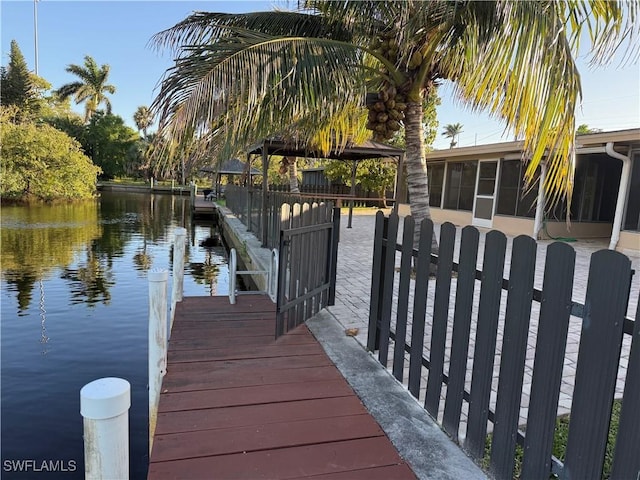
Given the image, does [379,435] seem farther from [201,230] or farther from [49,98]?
[49,98]

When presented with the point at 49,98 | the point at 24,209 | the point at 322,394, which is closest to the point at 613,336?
the point at 322,394

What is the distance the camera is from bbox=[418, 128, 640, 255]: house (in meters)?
9.26

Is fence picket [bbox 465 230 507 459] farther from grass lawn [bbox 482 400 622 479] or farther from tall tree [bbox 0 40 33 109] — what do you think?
tall tree [bbox 0 40 33 109]

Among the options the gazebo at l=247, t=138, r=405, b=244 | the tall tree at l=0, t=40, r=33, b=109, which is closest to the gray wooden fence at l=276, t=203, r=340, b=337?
the gazebo at l=247, t=138, r=405, b=244

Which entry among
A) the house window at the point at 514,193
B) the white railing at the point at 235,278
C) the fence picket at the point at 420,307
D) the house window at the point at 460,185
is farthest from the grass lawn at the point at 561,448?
the house window at the point at 460,185

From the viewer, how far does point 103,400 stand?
1253 mm

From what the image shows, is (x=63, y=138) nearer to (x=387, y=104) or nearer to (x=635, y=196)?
(x=387, y=104)

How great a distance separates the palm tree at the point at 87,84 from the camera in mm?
43344

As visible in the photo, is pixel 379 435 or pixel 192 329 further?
pixel 192 329

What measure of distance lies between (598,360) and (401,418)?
4.27ft

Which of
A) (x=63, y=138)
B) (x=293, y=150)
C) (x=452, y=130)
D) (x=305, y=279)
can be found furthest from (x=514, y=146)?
(x=452, y=130)

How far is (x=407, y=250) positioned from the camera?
115 inches

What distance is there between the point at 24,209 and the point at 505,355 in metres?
24.7

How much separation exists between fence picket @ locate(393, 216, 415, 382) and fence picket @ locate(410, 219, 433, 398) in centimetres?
16
